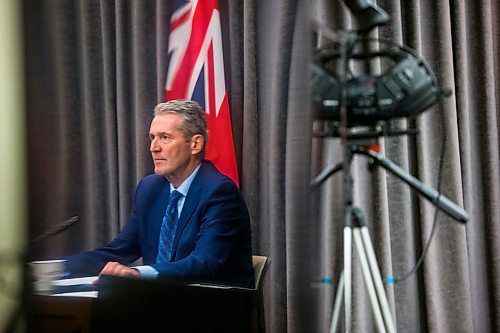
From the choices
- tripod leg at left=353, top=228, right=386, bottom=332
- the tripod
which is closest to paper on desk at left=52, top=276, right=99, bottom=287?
the tripod

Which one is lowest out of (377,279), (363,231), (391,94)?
(377,279)

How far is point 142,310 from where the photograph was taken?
0.69m

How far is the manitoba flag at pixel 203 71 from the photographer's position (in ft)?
2.55

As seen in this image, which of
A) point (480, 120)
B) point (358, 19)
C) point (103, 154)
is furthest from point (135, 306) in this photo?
point (480, 120)

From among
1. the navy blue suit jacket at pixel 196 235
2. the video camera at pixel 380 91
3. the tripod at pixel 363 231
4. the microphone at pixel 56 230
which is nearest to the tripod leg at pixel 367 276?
the tripod at pixel 363 231

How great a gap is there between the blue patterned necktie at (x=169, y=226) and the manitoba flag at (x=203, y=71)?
0.28ft

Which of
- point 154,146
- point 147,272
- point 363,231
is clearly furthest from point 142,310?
point 363,231

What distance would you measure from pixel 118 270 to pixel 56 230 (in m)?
0.11

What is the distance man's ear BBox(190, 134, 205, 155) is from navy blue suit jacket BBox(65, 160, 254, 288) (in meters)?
0.02

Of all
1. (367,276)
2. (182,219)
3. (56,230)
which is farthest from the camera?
(367,276)

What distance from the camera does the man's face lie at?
766mm

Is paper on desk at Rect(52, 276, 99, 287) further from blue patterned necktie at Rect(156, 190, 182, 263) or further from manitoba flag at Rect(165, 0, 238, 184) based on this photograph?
manitoba flag at Rect(165, 0, 238, 184)

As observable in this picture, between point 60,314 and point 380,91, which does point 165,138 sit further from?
point 380,91

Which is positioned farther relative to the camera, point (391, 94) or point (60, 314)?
point (391, 94)
